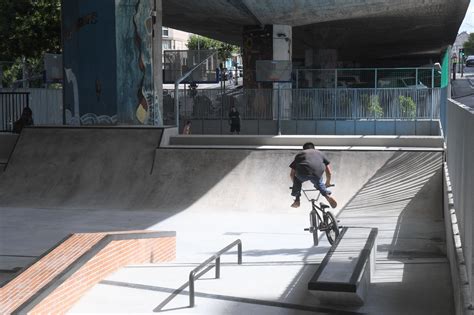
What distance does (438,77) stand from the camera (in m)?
27.1

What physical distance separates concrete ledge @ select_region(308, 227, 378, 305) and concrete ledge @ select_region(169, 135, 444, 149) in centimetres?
1142

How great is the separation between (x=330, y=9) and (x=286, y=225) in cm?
1501

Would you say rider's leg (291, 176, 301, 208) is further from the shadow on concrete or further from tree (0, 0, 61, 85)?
tree (0, 0, 61, 85)

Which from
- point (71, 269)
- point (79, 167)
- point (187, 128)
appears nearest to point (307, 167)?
point (71, 269)

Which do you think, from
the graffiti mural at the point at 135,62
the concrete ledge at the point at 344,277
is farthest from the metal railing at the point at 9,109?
the concrete ledge at the point at 344,277

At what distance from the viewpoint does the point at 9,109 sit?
89.4 ft

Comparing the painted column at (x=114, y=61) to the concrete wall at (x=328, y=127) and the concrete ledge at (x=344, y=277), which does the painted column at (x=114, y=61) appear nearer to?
the concrete wall at (x=328, y=127)

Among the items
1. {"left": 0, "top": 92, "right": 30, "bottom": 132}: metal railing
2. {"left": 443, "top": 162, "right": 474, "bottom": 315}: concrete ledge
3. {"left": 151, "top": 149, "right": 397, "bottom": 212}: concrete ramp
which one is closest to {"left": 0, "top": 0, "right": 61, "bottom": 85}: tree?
{"left": 0, "top": 92, "right": 30, "bottom": 132}: metal railing

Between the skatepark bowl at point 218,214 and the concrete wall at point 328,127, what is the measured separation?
5191 mm

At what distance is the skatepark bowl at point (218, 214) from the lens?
8664 mm

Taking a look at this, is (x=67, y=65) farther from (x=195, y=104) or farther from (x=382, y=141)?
(x=382, y=141)

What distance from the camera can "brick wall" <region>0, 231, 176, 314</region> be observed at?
A: 7.76 m

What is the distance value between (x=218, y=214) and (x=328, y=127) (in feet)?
30.1

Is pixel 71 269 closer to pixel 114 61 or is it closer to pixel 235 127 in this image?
pixel 114 61
